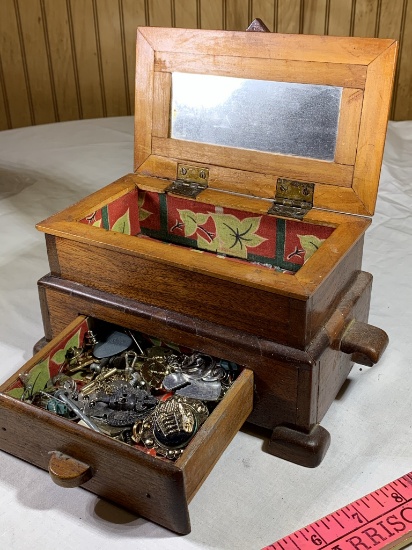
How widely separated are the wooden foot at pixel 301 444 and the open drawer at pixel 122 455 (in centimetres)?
7

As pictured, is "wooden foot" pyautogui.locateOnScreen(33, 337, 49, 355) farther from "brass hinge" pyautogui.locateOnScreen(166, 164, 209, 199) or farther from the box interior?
"brass hinge" pyautogui.locateOnScreen(166, 164, 209, 199)

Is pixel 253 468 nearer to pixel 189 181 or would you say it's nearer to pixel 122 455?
pixel 122 455

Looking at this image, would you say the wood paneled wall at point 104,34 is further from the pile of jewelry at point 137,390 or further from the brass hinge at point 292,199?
the pile of jewelry at point 137,390

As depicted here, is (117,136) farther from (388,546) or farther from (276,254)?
(388,546)

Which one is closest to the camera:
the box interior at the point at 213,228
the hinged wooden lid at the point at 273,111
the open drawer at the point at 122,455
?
the open drawer at the point at 122,455

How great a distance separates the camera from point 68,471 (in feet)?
2.99

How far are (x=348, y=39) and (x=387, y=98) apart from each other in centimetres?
12

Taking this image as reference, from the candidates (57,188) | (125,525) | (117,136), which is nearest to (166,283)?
(125,525)

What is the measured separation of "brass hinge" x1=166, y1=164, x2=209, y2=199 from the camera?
1.30m

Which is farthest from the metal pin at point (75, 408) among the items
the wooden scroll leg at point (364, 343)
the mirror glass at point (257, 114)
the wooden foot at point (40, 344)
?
the mirror glass at point (257, 114)

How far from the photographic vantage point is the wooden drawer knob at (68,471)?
0.91m

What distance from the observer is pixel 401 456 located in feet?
3.54

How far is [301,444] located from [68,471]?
364 mm

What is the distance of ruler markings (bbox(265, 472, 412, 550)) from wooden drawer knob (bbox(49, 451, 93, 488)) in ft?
0.90
